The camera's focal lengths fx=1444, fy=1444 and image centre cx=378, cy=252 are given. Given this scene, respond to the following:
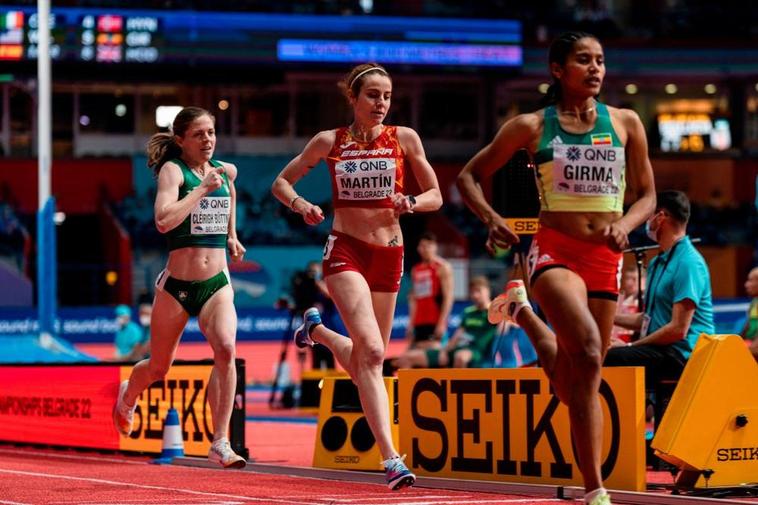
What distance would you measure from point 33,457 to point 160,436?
114cm

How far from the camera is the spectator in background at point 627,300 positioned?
12453 millimetres

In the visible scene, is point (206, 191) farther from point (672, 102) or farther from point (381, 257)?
point (672, 102)

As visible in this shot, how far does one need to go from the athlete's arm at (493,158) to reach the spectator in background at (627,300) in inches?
215

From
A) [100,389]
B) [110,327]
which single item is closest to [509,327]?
[100,389]

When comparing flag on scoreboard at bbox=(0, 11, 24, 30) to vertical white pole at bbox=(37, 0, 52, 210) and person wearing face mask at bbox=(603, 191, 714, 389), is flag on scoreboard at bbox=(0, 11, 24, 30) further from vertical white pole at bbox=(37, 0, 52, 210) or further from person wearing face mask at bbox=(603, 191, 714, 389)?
person wearing face mask at bbox=(603, 191, 714, 389)

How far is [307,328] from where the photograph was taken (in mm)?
8977

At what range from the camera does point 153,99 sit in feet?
132

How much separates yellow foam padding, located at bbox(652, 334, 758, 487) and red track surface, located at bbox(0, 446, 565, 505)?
0.86m

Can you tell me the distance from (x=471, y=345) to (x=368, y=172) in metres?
7.95

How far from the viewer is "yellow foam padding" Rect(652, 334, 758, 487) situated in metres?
8.01

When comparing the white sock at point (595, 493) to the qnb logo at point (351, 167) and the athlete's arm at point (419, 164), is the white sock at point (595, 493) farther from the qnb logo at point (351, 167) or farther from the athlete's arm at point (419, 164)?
the qnb logo at point (351, 167)

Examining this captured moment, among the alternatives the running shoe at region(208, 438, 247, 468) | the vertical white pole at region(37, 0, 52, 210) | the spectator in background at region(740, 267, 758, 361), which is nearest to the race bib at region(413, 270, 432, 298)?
the spectator in background at region(740, 267, 758, 361)

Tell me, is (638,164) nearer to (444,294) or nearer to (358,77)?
(358,77)

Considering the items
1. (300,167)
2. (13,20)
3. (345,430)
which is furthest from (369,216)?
(13,20)
